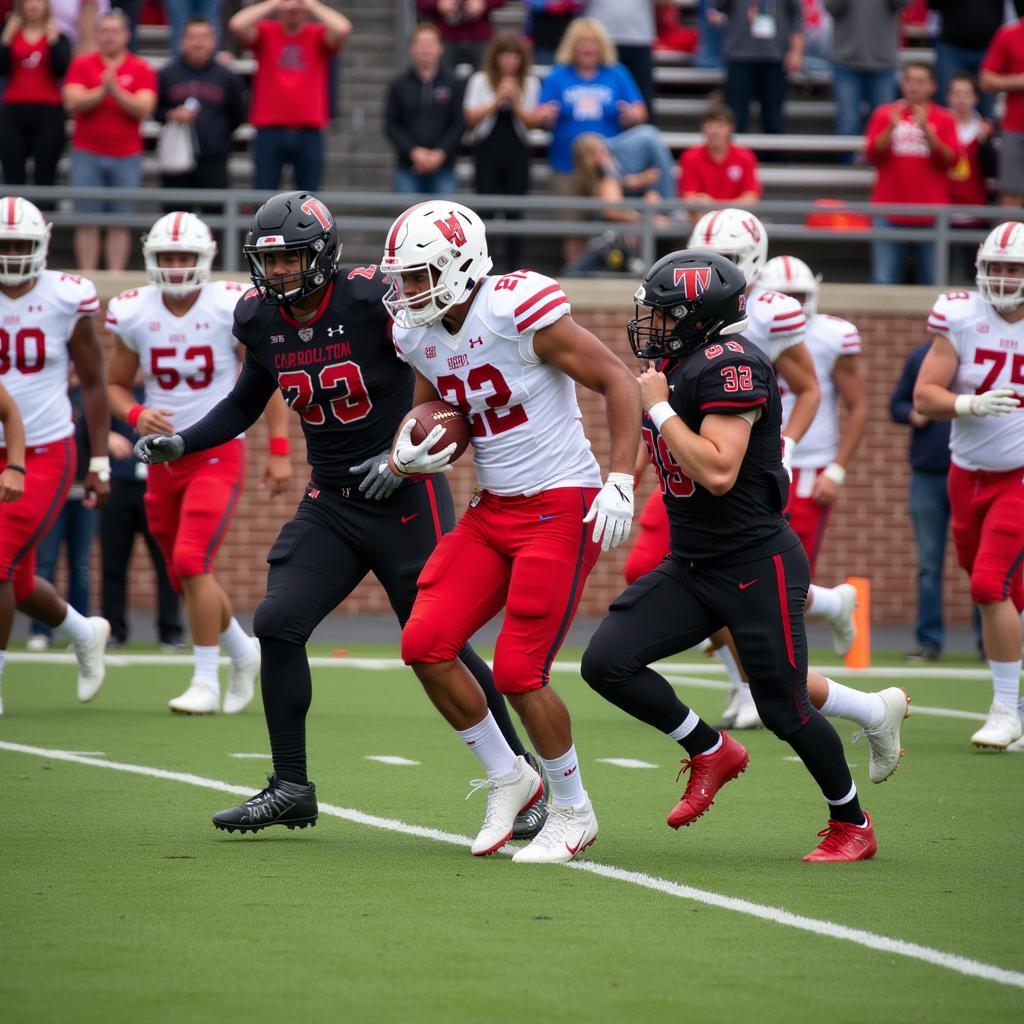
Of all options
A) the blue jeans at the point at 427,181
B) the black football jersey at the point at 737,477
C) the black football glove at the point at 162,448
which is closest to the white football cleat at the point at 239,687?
the black football glove at the point at 162,448

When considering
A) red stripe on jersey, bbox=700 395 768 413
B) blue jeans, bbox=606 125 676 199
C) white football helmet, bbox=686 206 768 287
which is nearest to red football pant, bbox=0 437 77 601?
white football helmet, bbox=686 206 768 287

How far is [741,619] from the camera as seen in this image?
17.9ft

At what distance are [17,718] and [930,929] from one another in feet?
16.7

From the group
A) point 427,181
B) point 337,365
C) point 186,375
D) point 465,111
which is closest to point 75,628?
point 186,375

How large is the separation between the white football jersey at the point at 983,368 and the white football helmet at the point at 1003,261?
12 cm

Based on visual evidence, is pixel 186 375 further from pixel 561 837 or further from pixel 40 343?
pixel 561 837

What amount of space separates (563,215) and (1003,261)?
7.74 meters

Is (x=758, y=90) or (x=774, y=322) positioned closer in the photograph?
(x=774, y=322)

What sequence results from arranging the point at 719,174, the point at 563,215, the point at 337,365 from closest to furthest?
1. the point at 337,365
2. the point at 719,174
3. the point at 563,215

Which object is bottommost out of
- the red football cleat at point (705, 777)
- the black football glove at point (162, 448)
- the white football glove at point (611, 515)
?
the red football cleat at point (705, 777)

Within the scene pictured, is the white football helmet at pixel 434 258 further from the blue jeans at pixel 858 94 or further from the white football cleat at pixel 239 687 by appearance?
the blue jeans at pixel 858 94

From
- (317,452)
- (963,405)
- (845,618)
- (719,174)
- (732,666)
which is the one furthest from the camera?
(719,174)

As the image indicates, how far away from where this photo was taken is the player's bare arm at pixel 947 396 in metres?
7.62

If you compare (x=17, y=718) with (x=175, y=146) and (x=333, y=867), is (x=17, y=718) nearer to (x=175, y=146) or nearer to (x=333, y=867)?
(x=333, y=867)
